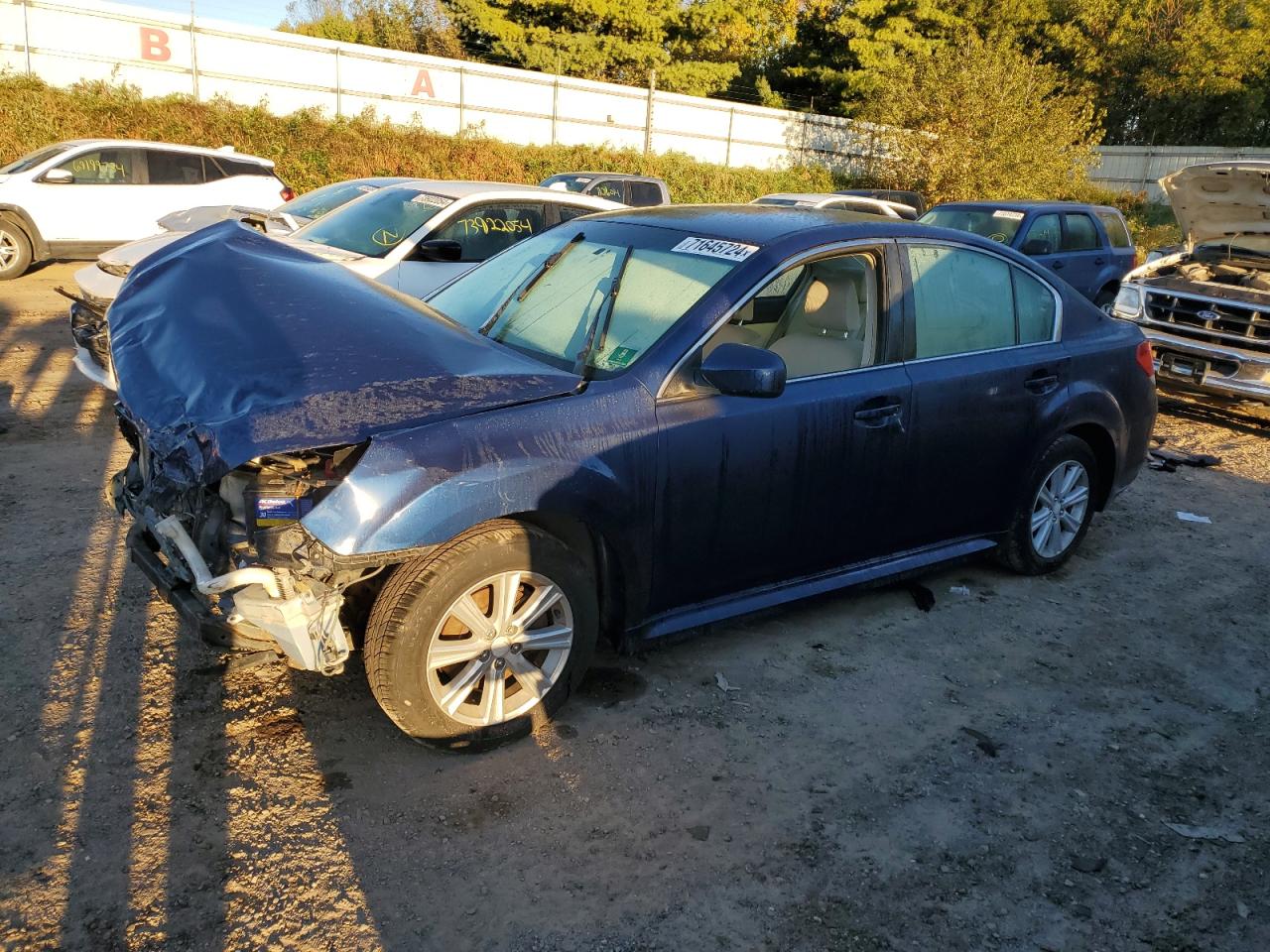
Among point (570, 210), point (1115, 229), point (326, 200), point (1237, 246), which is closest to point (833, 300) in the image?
point (570, 210)

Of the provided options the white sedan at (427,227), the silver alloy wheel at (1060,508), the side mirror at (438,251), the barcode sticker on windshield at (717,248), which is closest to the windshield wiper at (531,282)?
the barcode sticker on windshield at (717,248)

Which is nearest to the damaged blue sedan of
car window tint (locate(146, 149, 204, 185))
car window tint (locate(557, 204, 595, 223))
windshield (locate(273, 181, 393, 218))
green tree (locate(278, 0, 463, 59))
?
car window tint (locate(557, 204, 595, 223))

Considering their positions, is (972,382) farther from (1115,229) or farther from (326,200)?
(1115,229)

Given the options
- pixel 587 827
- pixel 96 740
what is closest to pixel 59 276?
pixel 96 740

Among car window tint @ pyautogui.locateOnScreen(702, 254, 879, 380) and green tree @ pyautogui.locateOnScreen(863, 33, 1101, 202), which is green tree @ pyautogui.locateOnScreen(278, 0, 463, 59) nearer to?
green tree @ pyautogui.locateOnScreen(863, 33, 1101, 202)

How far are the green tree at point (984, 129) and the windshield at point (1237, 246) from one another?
16364 mm

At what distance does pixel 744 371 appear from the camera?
11.6 feet

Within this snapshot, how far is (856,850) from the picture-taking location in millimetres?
3047

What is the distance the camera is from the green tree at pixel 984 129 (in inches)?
976

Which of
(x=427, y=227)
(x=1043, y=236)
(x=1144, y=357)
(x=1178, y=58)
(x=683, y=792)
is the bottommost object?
(x=683, y=792)

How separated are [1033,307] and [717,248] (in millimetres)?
1865

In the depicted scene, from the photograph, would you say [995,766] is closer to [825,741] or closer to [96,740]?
[825,741]

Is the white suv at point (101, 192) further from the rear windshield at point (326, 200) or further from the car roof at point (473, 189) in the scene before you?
the car roof at point (473, 189)

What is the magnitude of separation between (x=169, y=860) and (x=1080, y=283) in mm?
12325
